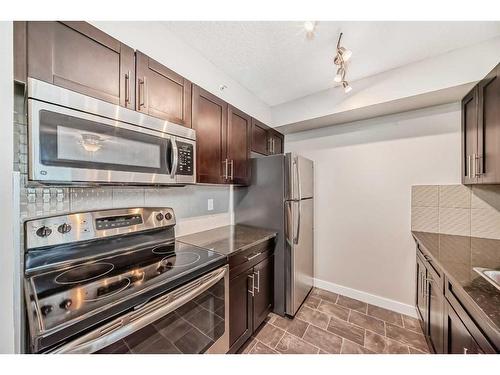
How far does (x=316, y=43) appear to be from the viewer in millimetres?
1517

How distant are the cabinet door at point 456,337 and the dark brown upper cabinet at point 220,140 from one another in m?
1.65

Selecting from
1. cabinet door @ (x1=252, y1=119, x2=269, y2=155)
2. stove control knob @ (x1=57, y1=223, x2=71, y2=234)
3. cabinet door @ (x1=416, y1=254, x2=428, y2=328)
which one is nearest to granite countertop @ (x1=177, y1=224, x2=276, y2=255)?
stove control knob @ (x1=57, y1=223, x2=71, y2=234)

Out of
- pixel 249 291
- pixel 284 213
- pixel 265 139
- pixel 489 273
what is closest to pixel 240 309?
pixel 249 291

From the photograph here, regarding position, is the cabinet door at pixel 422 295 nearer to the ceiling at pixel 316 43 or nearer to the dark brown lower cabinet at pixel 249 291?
the dark brown lower cabinet at pixel 249 291

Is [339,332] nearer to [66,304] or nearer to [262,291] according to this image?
[262,291]

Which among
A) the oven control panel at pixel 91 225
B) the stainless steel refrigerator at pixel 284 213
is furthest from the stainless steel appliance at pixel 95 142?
the stainless steel refrigerator at pixel 284 213

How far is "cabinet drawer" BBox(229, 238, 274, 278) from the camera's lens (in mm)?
1406

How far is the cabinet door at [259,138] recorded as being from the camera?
216 cm

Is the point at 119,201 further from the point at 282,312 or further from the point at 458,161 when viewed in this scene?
the point at 458,161

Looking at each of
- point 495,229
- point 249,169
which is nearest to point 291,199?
point 249,169

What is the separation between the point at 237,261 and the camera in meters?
1.44

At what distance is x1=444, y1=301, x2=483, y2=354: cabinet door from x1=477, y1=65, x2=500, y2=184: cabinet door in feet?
3.03

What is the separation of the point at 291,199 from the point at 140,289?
143 cm

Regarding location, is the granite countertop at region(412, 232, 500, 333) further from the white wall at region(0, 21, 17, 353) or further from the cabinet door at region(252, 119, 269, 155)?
the cabinet door at region(252, 119, 269, 155)
